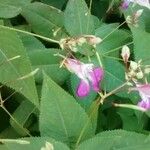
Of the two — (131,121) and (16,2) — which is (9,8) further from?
(131,121)

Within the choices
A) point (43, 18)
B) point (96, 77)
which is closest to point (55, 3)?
point (43, 18)

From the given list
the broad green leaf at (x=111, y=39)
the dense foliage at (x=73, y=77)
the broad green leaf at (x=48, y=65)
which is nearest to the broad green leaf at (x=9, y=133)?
the dense foliage at (x=73, y=77)

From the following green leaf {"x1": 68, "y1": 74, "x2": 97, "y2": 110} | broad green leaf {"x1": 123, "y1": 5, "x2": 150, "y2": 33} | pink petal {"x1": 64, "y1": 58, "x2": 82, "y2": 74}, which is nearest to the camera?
pink petal {"x1": 64, "y1": 58, "x2": 82, "y2": 74}

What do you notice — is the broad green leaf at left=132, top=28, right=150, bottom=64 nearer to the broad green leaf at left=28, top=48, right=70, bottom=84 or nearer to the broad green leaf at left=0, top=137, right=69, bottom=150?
the broad green leaf at left=28, top=48, right=70, bottom=84

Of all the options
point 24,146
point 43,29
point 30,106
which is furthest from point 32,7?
point 24,146

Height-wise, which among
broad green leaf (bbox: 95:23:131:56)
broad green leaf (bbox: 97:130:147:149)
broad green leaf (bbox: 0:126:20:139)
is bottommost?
broad green leaf (bbox: 0:126:20:139)

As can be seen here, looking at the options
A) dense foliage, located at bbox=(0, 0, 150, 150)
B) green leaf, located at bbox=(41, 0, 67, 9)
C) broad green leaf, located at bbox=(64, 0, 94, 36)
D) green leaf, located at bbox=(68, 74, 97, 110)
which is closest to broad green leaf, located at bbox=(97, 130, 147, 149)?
dense foliage, located at bbox=(0, 0, 150, 150)

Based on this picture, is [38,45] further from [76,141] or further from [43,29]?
[76,141]
